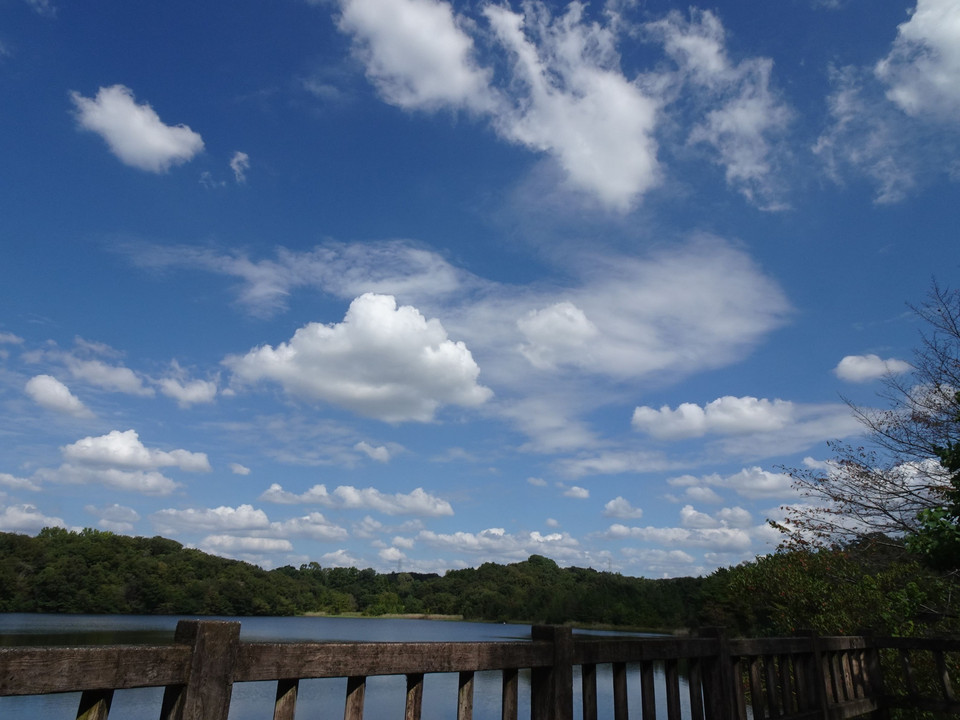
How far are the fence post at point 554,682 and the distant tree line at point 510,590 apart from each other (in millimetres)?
5062

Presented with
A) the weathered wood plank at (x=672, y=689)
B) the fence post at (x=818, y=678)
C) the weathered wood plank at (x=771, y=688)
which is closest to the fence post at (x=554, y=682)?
the weathered wood plank at (x=672, y=689)

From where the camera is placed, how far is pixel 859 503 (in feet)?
37.1

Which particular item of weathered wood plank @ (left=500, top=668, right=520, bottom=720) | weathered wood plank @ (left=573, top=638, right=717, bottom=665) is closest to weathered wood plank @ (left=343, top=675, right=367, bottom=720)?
weathered wood plank @ (left=500, top=668, right=520, bottom=720)

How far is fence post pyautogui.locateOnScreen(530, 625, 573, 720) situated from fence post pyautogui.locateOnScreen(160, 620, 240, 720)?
189 cm

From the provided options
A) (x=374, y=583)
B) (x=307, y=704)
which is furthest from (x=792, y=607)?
(x=374, y=583)

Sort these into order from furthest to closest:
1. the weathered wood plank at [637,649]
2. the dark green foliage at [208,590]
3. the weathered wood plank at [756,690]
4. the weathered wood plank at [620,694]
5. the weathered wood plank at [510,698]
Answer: the dark green foliage at [208,590]
the weathered wood plank at [756,690]
the weathered wood plank at [620,694]
the weathered wood plank at [637,649]
the weathered wood plank at [510,698]

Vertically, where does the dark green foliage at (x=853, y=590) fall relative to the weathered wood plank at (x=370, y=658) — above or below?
above

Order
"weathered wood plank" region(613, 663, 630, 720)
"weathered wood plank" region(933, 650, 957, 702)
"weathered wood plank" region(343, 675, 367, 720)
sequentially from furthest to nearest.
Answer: "weathered wood plank" region(933, 650, 957, 702), "weathered wood plank" region(613, 663, 630, 720), "weathered wood plank" region(343, 675, 367, 720)

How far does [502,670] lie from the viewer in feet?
14.2

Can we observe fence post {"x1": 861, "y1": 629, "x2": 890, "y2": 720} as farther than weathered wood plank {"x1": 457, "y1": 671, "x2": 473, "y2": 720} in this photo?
Yes

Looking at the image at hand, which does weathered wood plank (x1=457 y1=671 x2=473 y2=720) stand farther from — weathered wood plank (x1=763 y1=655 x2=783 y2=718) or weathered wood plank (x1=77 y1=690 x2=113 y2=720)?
weathered wood plank (x1=763 y1=655 x2=783 y2=718)

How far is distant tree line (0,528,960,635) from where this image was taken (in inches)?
450

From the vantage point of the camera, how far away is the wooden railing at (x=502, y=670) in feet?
7.51

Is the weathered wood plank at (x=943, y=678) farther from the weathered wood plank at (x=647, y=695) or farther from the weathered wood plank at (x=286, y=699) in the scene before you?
the weathered wood plank at (x=286, y=699)
